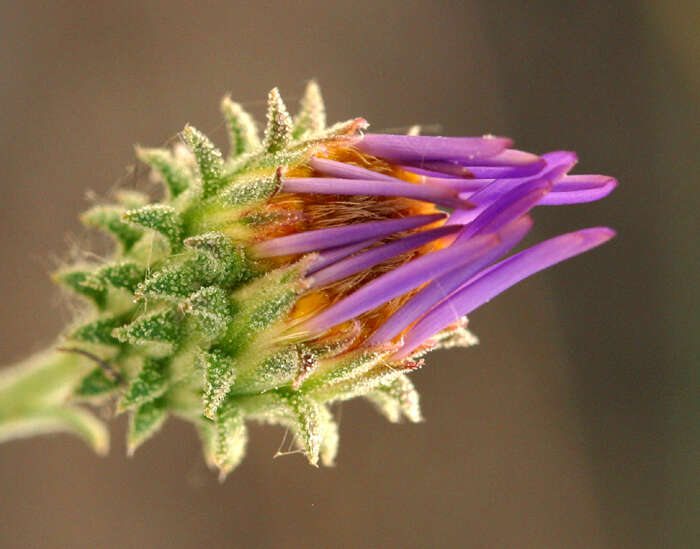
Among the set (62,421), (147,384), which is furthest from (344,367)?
(62,421)

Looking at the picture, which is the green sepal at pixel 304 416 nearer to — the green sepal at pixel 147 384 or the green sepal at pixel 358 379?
the green sepal at pixel 358 379

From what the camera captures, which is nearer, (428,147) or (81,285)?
(428,147)

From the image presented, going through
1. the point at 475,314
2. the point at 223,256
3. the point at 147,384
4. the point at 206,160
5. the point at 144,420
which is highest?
the point at 475,314

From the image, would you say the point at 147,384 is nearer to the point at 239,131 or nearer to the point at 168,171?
the point at 168,171

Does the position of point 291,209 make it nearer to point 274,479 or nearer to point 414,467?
point 274,479

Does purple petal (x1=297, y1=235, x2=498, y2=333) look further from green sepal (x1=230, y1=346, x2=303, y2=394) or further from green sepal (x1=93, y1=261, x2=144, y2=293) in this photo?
green sepal (x1=93, y1=261, x2=144, y2=293)

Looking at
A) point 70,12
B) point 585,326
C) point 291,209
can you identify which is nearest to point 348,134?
point 291,209
